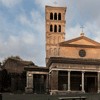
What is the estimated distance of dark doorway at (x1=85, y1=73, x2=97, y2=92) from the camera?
51.9 metres

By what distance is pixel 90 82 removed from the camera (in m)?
54.7

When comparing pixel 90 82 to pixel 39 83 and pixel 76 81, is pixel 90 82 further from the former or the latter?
pixel 39 83

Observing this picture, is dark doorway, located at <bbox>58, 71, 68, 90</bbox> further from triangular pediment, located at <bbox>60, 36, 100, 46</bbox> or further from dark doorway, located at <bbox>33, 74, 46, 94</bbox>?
triangular pediment, located at <bbox>60, 36, 100, 46</bbox>

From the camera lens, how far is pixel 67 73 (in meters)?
50.4

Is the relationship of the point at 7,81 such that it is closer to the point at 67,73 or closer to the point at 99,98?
the point at 67,73

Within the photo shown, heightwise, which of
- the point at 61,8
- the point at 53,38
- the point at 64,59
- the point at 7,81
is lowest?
the point at 7,81

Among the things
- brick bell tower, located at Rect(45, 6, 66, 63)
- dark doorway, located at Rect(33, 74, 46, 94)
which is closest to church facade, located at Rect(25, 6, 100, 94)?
dark doorway, located at Rect(33, 74, 46, 94)

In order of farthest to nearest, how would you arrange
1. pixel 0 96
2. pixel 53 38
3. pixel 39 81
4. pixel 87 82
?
pixel 53 38 < pixel 39 81 < pixel 87 82 < pixel 0 96

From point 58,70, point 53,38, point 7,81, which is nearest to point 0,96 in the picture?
point 58,70

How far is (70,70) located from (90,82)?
21.4 ft

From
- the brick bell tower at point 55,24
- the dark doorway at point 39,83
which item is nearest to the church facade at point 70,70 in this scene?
the dark doorway at point 39,83

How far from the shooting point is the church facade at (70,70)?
163 feet

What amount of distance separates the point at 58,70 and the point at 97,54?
11.0m

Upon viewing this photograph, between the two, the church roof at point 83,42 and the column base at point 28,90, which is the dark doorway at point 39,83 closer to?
the column base at point 28,90
